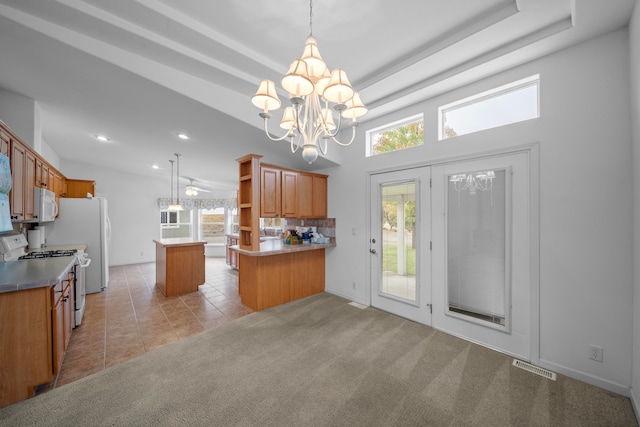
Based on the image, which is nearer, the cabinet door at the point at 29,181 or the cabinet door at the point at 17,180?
the cabinet door at the point at 17,180

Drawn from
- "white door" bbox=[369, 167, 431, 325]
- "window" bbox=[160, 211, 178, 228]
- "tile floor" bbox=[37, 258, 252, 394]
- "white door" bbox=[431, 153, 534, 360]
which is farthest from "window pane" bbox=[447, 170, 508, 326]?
"window" bbox=[160, 211, 178, 228]

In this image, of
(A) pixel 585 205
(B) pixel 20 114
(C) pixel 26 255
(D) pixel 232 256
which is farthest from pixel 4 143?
(A) pixel 585 205

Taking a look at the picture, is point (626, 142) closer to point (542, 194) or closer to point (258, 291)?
point (542, 194)

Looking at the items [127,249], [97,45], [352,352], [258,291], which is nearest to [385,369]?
[352,352]

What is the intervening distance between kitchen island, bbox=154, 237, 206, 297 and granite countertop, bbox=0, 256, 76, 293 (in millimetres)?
1724

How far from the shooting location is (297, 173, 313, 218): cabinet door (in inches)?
157

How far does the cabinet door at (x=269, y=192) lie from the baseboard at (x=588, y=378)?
11.2 feet

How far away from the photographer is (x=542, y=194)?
7.27ft

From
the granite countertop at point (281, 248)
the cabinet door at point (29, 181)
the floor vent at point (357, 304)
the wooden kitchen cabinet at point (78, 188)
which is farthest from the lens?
the wooden kitchen cabinet at point (78, 188)

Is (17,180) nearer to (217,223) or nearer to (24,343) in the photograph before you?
(24,343)

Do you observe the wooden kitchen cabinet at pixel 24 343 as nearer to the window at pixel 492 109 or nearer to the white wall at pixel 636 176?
the window at pixel 492 109

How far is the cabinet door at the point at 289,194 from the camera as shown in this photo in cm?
380

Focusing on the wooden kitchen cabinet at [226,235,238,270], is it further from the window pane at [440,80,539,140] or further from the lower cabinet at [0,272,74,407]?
the window pane at [440,80,539,140]

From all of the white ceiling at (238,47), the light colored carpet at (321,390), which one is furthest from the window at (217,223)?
the light colored carpet at (321,390)
